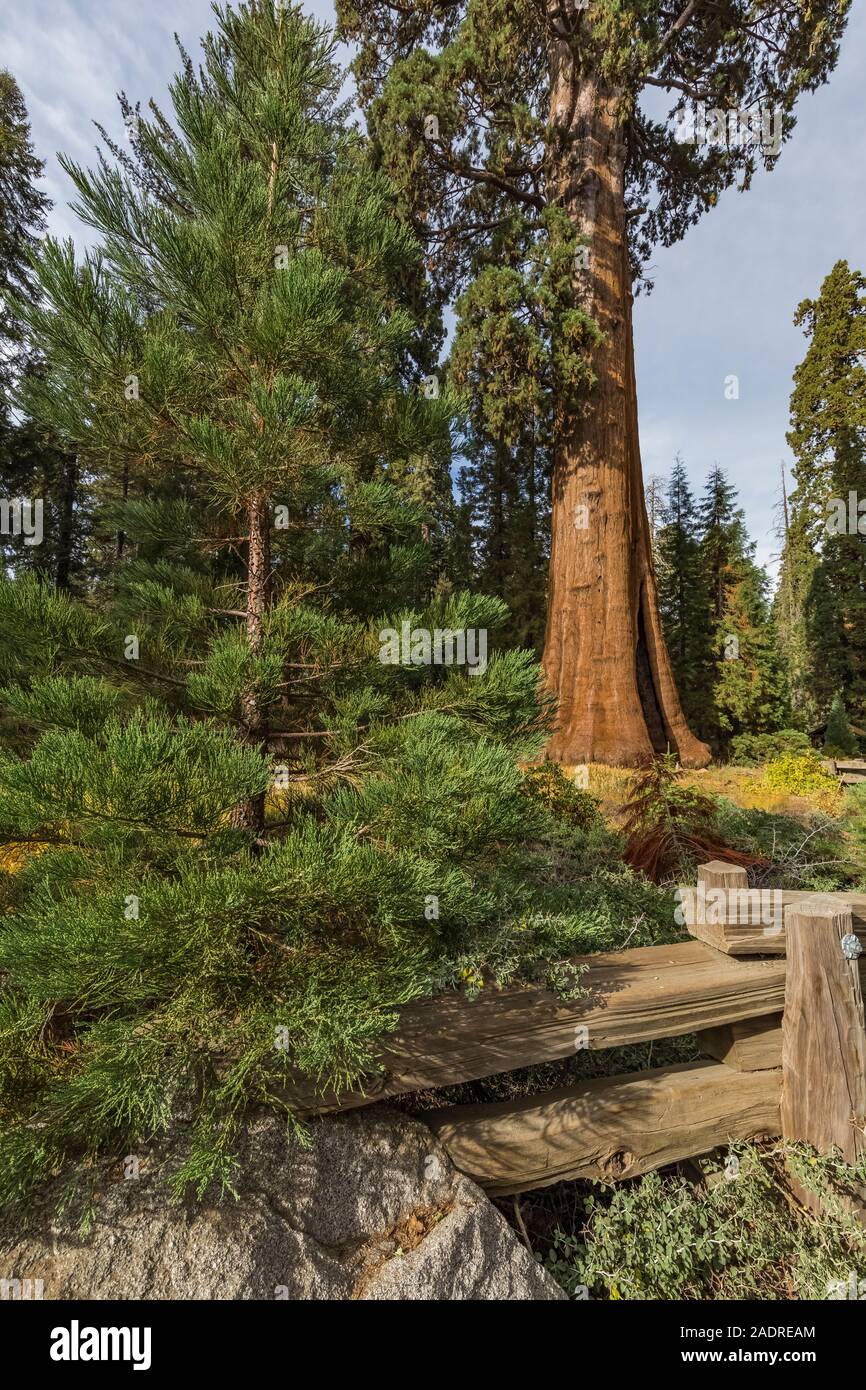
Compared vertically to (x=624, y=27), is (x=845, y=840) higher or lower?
lower

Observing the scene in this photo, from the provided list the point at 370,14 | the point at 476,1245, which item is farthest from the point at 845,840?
the point at 370,14

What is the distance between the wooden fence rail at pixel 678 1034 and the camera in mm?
2129

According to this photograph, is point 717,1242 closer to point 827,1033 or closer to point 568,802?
point 827,1033

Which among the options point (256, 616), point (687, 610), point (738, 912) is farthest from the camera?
point (687, 610)

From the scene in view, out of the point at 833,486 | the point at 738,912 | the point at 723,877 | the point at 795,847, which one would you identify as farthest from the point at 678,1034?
the point at 833,486

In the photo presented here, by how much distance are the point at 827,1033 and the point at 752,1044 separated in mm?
305

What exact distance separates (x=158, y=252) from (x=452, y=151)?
809 centimetres

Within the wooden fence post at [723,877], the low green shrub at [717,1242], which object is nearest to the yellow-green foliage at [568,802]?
the wooden fence post at [723,877]

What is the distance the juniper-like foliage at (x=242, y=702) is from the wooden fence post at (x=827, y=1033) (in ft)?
2.43

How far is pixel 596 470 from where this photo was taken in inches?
317

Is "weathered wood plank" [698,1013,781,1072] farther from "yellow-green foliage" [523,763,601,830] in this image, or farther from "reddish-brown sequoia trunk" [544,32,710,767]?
"reddish-brown sequoia trunk" [544,32,710,767]

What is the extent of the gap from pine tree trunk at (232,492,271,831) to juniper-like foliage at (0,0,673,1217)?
13 mm

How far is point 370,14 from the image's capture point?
8.33m
